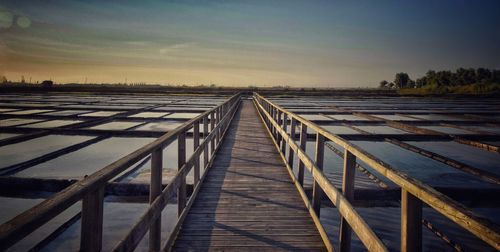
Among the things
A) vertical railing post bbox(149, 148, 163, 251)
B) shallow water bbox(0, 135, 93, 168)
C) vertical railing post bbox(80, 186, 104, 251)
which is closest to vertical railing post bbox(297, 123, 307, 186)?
vertical railing post bbox(149, 148, 163, 251)

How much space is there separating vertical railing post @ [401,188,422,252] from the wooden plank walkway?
2020 mm

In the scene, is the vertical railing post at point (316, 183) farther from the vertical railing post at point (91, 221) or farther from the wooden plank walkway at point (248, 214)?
the vertical railing post at point (91, 221)

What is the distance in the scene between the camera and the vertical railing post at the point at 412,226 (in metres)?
1.94

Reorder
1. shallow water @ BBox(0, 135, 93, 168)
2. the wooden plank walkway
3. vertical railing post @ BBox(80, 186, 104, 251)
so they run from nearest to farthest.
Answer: vertical railing post @ BBox(80, 186, 104, 251) → the wooden plank walkway → shallow water @ BBox(0, 135, 93, 168)

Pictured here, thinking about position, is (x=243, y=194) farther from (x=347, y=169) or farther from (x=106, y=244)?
(x=106, y=244)

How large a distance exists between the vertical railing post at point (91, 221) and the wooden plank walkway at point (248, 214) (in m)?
1.96

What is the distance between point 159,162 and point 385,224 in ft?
21.0

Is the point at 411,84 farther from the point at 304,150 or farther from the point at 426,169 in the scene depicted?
the point at 304,150

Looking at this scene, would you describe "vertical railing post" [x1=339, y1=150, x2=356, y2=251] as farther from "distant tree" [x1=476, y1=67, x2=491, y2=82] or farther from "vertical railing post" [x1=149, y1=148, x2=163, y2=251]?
"distant tree" [x1=476, y1=67, x2=491, y2=82]

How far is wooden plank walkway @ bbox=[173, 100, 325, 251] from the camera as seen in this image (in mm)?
3936

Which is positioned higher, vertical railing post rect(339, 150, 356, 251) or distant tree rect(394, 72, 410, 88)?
distant tree rect(394, 72, 410, 88)

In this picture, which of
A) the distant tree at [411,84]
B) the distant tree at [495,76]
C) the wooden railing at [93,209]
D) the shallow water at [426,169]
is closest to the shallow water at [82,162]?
the wooden railing at [93,209]

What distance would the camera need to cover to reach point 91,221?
Result: 1.94 m

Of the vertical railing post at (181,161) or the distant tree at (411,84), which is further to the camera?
the distant tree at (411,84)
